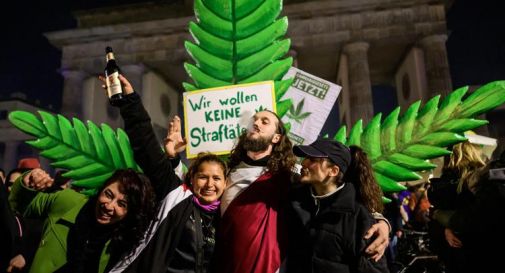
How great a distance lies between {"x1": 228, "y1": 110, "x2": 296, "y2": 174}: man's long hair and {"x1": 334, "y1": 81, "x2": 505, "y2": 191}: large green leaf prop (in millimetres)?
602

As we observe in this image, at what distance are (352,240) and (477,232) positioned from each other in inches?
37.8

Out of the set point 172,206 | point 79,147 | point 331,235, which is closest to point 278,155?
point 331,235

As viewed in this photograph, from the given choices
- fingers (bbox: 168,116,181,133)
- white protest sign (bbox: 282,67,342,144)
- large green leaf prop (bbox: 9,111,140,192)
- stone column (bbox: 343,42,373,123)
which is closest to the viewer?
fingers (bbox: 168,116,181,133)

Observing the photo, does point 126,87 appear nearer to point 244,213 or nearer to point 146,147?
point 146,147

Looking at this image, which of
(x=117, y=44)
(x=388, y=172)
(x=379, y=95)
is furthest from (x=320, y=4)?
(x=379, y=95)

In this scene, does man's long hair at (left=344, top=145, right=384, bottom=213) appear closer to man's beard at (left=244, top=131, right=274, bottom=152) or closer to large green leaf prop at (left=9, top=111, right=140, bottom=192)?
man's beard at (left=244, top=131, right=274, bottom=152)

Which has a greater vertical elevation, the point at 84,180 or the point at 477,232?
the point at 84,180

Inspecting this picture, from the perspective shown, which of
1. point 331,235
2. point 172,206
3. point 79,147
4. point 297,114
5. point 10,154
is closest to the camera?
point 331,235

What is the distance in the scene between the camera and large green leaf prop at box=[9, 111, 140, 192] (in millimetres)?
3076

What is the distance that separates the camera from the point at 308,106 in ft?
11.8

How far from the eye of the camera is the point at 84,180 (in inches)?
124

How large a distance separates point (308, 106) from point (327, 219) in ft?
4.78

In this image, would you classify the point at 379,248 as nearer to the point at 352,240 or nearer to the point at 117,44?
the point at 352,240

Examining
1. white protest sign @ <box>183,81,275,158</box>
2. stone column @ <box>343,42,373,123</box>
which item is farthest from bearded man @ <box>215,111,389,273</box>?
stone column @ <box>343,42,373,123</box>
